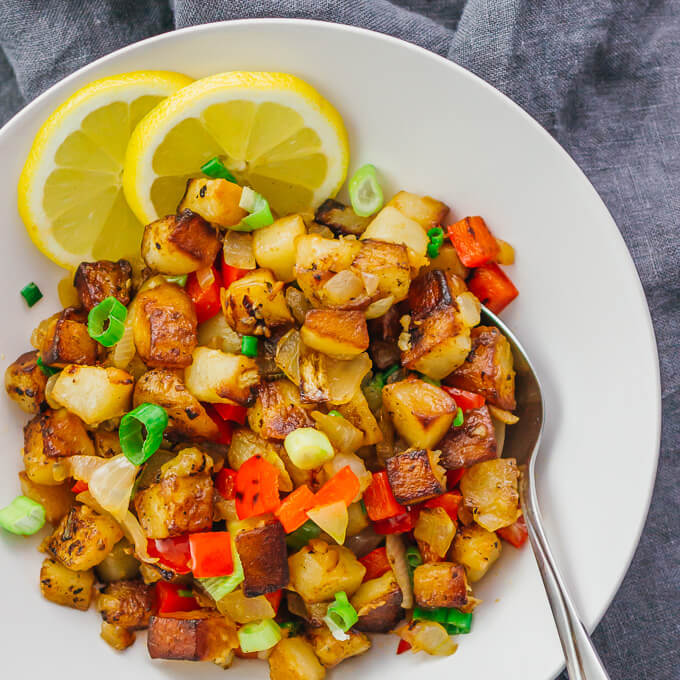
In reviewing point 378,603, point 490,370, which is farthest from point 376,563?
point 490,370

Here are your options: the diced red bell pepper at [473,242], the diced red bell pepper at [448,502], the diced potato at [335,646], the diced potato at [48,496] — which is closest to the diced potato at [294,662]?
the diced potato at [335,646]

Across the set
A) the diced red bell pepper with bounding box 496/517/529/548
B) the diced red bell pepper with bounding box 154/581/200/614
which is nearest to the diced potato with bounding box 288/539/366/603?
the diced red bell pepper with bounding box 154/581/200/614

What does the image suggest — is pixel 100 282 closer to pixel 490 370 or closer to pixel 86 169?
pixel 86 169

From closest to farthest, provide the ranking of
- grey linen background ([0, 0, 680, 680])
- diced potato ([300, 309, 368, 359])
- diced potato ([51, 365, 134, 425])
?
diced potato ([300, 309, 368, 359]), diced potato ([51, 365, 134, 425]), grey linen background ([0, 0, 680, 680])

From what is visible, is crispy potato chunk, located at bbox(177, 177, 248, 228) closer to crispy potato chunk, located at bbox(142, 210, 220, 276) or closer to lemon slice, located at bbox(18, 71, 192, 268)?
crispy potato chunk, located at bbox(142, 210, 220, 276)

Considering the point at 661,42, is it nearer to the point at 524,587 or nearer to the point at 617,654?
the point at 524,587

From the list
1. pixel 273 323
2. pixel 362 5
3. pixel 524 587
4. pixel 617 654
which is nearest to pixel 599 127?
pixel 362 5
